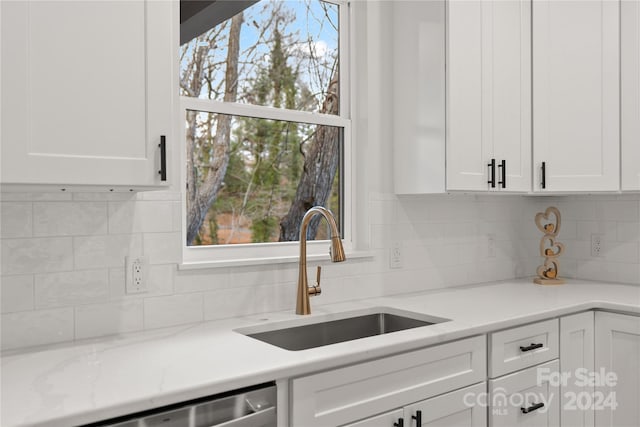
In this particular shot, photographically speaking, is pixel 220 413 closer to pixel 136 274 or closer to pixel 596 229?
pixel 136 274

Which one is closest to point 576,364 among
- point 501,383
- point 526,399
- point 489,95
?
point 526,399

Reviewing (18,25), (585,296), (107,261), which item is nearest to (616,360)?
(585,296)

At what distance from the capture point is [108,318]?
5.85ft

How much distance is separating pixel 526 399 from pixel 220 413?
4.25 ft

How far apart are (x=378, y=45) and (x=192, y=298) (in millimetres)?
1393

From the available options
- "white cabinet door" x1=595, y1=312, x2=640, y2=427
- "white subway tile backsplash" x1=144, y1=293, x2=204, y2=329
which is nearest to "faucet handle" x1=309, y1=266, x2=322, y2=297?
"white subway tile backsplash" x1=144, y1=293, x2=204, y2=329

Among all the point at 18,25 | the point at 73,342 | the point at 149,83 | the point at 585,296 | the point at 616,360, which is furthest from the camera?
the point at 585,296

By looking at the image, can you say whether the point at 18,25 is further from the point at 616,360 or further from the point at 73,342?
the point at 616,360

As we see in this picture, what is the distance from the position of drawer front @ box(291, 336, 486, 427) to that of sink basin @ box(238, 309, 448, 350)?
0.19 m

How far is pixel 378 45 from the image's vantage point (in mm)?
2508

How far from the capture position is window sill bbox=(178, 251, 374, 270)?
1959 millimetres

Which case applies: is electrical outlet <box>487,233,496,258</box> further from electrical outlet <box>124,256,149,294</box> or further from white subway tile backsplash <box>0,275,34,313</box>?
white subway tile backsplash <box>0,275,34,313</box>

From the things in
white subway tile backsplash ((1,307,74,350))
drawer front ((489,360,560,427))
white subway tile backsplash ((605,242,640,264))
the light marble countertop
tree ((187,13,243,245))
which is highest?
tree ((187,13,243,245))

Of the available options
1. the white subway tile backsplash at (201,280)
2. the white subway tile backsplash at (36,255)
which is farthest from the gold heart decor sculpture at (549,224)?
the white subway tile backsplash at (36,255)
